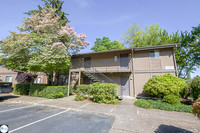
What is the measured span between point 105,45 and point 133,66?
1533cm

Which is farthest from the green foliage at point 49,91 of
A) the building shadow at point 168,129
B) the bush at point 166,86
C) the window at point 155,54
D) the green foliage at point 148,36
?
the green foliage at point 148,36

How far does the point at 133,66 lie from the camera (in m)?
12.0

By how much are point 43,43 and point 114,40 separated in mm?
18750

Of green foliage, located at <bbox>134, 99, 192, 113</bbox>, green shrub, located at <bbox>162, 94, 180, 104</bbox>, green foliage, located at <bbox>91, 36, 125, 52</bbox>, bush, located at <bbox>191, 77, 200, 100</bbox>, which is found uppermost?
green foliage, located at <bbox>91, 36, 125, 52</bbox>

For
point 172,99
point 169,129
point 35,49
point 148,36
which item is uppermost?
point 148,36

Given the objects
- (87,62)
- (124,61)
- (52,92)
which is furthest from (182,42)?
(52,92)

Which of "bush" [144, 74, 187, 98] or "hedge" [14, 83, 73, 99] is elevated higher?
"bush" [144, 74, 187, 98]

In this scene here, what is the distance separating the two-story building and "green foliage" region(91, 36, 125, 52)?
11.3 m

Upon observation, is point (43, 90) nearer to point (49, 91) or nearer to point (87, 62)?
point (49, 91)

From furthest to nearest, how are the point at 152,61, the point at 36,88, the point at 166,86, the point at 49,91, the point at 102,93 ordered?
the point at 152,61
the point at 36,88
the point at 49,91
the point at 102,93
the point at 166,86

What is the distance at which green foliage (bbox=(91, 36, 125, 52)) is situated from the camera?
2461 centimetres

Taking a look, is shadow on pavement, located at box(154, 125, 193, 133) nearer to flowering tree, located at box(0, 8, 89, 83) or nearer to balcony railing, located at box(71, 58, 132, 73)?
balcony railing, located at box(71, 58, 132, 73)

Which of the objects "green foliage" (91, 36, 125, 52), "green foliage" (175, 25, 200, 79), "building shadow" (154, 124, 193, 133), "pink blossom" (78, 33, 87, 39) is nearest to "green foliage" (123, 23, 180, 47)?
"green foliage" (175, 25, 200, 79)

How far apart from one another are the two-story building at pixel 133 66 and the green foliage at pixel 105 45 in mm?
11263
